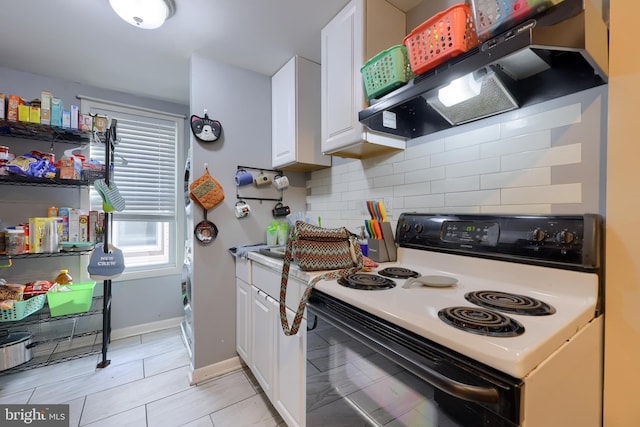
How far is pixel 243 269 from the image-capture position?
6.10 ft

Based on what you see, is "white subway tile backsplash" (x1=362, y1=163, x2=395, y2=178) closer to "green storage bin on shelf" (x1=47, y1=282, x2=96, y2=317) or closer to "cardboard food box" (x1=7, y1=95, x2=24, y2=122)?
"green storage bin on shelf" (x1=47, y1=282, x2=96, y2=317)

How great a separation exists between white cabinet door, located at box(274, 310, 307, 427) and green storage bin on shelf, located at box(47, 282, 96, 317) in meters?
1.70

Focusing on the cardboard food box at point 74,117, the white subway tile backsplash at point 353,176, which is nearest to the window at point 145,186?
the cardboard food box at point 74,117

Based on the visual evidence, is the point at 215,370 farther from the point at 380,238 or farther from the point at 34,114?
the point at 34,114

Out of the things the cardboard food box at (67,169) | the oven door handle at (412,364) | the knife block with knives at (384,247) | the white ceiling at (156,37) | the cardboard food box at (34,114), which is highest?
the white ceiling at (156,37)

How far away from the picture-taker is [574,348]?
0.63 m

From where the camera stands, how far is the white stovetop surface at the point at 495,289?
0.50 metres

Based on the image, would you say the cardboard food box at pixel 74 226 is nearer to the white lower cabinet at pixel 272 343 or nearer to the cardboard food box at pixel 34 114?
the cardboard food box at pixel 34 114

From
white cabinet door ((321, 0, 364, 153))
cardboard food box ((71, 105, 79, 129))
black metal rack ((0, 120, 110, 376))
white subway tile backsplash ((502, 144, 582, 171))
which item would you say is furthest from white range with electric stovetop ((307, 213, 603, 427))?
cardboard food box ((71, 105, 79, 129))

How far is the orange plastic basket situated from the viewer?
894mm

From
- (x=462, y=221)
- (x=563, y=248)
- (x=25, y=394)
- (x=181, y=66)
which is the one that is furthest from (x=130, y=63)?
(x=563, y=248)

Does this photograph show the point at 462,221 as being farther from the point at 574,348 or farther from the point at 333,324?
the point at 333,324

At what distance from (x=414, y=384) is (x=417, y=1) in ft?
5.75

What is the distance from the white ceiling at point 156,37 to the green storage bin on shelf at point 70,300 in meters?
1.73
